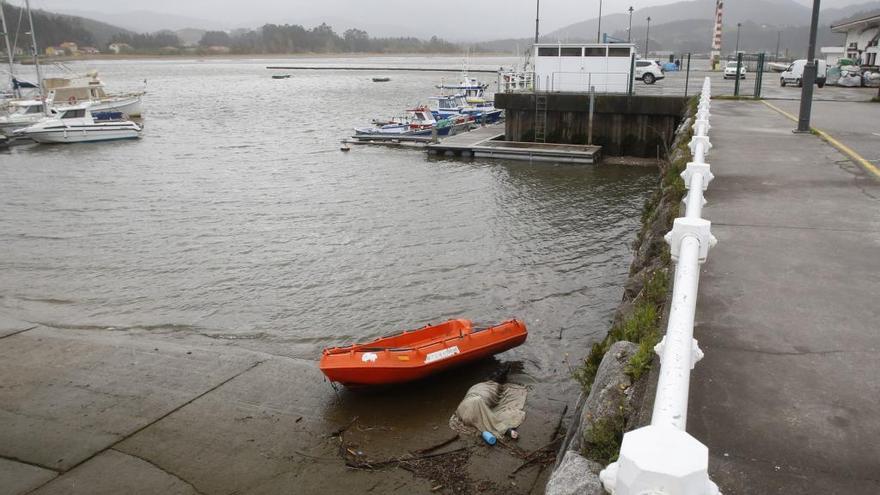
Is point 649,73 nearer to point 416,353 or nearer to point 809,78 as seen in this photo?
point 809,78

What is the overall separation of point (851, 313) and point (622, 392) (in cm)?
235

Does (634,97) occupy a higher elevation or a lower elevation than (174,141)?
higher

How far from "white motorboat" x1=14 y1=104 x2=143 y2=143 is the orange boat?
1490 inches

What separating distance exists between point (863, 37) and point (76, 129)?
55976 millimetres

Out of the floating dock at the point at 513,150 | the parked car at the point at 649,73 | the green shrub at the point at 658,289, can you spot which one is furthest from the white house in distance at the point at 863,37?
the green shrub at the point at 658,289

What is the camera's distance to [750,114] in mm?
20719

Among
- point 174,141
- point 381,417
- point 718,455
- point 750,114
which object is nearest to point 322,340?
point 381,417

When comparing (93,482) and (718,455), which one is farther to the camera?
(93,482)

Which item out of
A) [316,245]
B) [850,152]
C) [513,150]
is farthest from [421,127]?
[850,152]

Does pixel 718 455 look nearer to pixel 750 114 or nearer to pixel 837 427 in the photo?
pixel 837 427

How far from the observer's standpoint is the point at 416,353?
9812mm

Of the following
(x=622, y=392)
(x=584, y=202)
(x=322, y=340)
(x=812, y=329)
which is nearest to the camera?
(x=622, y=392)

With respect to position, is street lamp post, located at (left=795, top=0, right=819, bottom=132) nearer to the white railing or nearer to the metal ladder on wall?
the white railing

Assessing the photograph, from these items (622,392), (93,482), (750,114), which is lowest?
(93,482)
